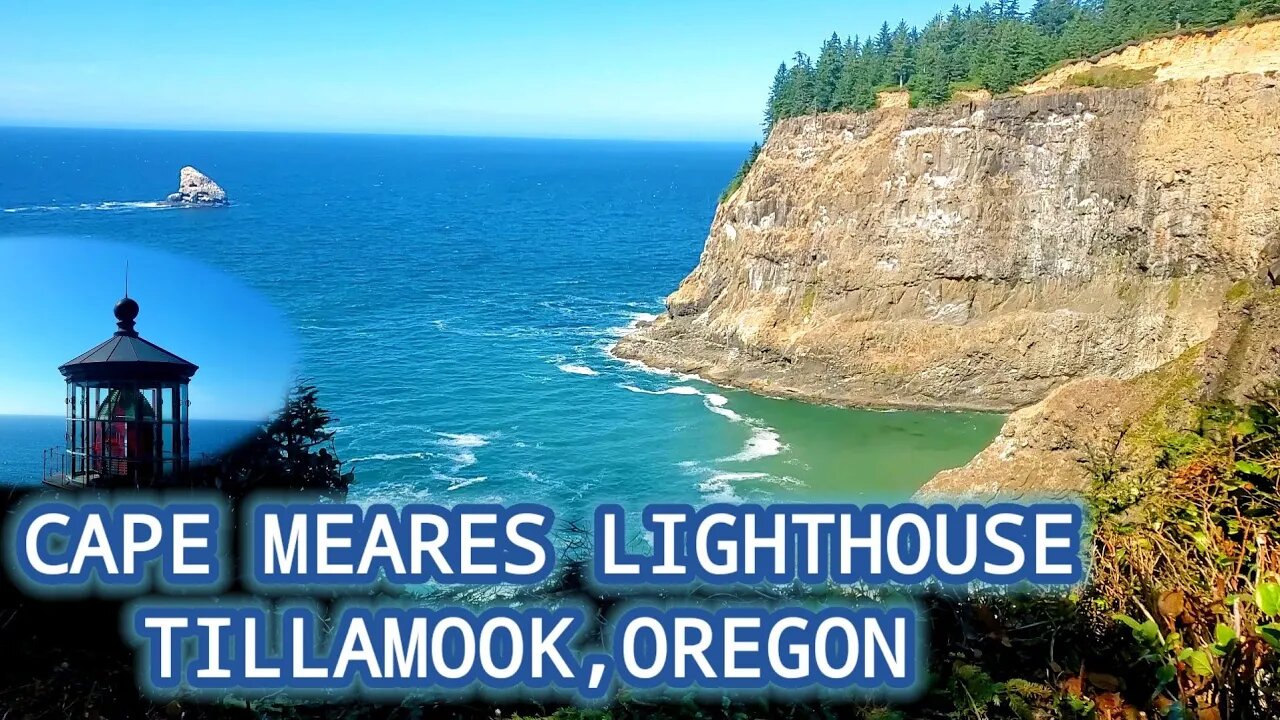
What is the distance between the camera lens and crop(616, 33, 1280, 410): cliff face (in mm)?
35500

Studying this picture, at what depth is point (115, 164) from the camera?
142625 millimetres

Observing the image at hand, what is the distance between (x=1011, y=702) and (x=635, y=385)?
3631 cm

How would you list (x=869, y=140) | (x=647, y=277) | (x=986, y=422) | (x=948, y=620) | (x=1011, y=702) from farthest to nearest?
(x=647, y=277) → (x=869, y=140) → (x=986, y=422) → (x=948, y=620) → (x=1011, y=702)

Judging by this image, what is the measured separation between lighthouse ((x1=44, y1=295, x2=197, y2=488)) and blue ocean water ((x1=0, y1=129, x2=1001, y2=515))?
630 millimetres

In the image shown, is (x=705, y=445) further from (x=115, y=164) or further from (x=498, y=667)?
(x=115, y=164)

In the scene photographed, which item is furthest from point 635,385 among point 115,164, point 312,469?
point 115,164

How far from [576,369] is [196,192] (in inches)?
1569

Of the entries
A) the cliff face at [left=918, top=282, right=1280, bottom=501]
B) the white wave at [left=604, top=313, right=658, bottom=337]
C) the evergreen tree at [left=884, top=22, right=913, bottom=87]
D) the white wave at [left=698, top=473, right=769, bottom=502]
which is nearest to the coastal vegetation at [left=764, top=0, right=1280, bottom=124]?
the evergreen tree at [left=884, top=22, right=913, bottom=87]

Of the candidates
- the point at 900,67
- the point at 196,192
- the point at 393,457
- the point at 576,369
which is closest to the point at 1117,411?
the point at 393,457

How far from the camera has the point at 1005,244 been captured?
38.3 m

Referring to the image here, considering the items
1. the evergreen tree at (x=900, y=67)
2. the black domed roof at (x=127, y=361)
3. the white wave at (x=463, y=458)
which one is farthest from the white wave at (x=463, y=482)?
Result: the evergreen tree at (x=900, y=67)

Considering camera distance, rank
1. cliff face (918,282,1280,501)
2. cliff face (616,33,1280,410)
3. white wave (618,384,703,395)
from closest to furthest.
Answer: cliff face (918,282,1280,501) → cliff face (616,33,1280,410) → white wave (618,384,703,395)

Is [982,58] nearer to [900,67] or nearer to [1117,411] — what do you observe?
[900,67]

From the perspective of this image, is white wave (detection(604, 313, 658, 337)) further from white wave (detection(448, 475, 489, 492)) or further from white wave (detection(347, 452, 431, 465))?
white wave (detection(448, 475, 489, 492))
